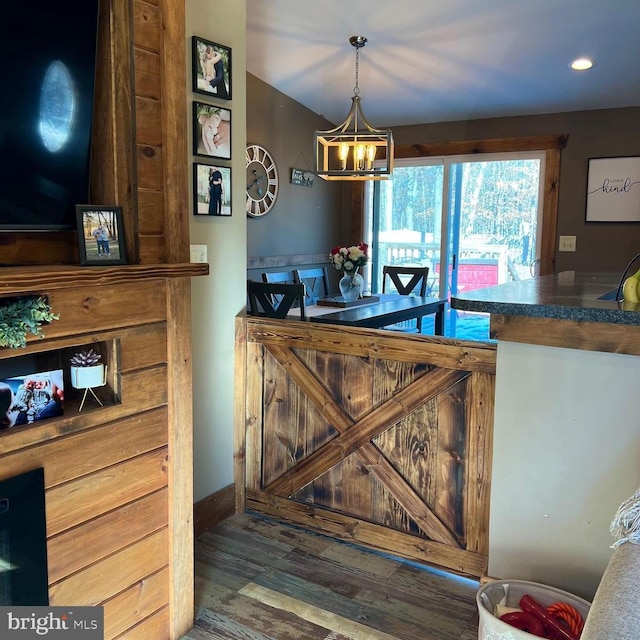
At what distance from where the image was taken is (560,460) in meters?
2.01

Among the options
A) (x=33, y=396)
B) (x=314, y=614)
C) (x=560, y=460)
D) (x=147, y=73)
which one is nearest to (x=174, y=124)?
(x=147, y=73)

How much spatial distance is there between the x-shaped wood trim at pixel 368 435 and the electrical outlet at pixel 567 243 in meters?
3.33

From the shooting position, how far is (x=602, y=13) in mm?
3611

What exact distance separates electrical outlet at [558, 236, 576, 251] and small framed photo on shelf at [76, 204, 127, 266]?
430cm

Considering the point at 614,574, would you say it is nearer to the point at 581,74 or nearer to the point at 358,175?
the point at 358,175

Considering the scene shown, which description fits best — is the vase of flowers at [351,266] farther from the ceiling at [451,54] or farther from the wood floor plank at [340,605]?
the wood floor plank at [340,605]

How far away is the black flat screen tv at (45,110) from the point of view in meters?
1.59

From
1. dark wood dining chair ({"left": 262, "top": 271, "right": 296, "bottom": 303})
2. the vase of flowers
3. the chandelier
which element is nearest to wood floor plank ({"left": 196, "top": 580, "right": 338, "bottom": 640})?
the vase of flowers

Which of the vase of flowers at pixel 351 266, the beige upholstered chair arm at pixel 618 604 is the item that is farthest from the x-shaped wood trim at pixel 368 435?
the vase of flowers at pixel 351 266

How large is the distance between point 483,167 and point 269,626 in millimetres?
4551

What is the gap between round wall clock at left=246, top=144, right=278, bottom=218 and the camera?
500 cm

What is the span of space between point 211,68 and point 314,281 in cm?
316
